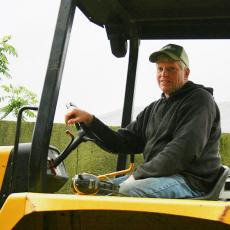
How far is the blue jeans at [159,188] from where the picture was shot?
95.1 inches

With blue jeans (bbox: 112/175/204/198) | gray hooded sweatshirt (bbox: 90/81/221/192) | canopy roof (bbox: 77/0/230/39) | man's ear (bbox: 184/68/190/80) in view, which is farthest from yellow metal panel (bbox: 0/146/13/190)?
man's ear (bbox: 184/68/190/80)

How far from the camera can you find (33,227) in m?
2.27

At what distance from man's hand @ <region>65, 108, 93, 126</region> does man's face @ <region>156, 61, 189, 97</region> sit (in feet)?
1.68

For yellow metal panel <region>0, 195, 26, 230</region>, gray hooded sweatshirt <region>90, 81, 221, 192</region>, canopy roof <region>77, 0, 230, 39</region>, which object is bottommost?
yellow metal panel <region>0, 195, 26, 230</region>

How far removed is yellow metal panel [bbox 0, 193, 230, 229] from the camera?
164 centimetres

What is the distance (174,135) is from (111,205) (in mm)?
972

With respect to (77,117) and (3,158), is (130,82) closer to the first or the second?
(77,117)

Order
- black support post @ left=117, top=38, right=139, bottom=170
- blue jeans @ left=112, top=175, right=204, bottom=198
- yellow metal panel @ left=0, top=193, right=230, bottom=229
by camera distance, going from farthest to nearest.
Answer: black support post @ left=117, top=38, right=139, bottom=170 → blue jeans @ left=112, top=175, right=204, bottom=198 → yellow metal panel @ left=0, top=193, right=230, bottom=229

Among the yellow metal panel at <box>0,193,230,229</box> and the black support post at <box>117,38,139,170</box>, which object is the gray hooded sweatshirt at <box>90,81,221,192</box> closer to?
the black support post at <box>117,38,139,170</box>

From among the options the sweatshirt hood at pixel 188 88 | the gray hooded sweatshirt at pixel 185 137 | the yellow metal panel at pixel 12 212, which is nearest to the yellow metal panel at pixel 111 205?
the yellow metal panel at pixel 12 212

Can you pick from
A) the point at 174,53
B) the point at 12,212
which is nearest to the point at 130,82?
the point at 174,53

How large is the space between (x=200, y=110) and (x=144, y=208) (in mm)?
1046

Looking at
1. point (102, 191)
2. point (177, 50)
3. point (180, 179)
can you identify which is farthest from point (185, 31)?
point (102, 191)

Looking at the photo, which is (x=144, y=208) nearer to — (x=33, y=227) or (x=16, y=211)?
(x=16, y=211)
